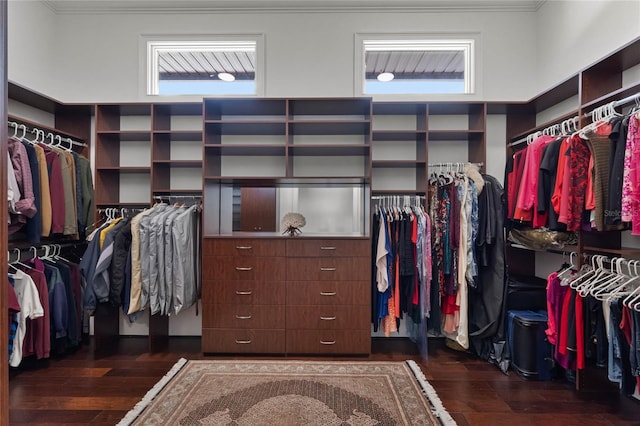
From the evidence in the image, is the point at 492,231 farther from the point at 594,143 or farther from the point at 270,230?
the point at 270,230

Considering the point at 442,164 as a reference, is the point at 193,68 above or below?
above

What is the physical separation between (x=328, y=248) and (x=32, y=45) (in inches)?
131

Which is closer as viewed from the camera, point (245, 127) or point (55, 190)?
point (55, 190)

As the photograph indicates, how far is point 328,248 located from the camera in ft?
9.04

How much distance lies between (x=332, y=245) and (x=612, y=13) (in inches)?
104

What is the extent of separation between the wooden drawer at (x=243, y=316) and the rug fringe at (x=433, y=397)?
1122 millimetres

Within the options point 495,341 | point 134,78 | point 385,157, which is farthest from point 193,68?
point 495,341

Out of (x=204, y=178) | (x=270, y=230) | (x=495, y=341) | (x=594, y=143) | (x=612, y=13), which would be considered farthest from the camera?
(x=270, y=230)

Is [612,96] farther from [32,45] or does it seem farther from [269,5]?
[32,45]

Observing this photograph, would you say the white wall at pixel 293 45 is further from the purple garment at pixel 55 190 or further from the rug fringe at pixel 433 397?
the rug fringe at pixel 433 397

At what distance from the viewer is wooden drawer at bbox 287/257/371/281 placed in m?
2.76

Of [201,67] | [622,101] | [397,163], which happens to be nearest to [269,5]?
[201,67]

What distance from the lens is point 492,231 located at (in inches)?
104

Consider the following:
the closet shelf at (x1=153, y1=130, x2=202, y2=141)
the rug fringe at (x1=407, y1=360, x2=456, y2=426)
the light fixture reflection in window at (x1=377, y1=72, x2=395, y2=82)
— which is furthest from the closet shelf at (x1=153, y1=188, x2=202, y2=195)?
the rug fringe at (x1=407, y1=360, x2=456, y2=426)
